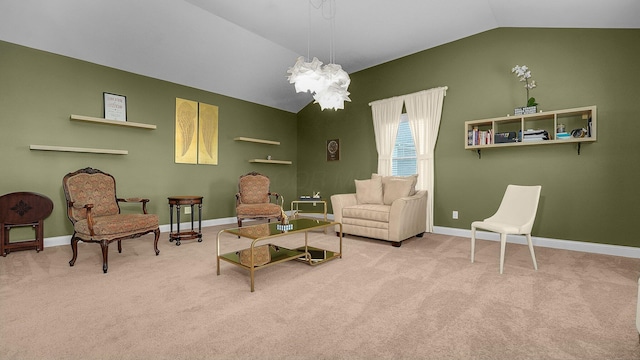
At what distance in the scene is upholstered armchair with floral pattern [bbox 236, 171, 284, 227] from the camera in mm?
4594

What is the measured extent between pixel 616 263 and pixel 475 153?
204 centimetres

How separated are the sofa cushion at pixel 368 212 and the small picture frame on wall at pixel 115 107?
3679 mm

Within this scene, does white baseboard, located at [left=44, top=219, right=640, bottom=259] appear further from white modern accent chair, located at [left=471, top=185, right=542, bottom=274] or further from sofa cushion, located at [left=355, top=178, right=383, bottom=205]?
sofa cushion, located at [left=355, top=178, right=383, bottom=205]

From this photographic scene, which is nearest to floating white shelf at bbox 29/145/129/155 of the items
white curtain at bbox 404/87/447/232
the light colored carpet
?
the light colored carpet

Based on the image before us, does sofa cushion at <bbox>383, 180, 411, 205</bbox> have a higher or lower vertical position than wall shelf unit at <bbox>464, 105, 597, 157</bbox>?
lower

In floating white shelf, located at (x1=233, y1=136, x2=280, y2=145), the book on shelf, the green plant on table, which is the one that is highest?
the green plant on table

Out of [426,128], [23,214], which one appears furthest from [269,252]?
[426,128]

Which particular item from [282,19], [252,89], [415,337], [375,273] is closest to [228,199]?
[252,89]

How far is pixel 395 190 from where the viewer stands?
445 cm

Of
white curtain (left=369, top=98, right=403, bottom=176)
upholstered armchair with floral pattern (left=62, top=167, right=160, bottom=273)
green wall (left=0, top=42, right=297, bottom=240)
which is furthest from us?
white curtain (left=369, top=98, right=403, bottom=176)

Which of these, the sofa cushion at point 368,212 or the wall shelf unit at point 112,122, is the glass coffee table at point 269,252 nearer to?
the sofa cushion at point 368,212

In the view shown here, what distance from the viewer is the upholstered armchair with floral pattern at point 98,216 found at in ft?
9.50

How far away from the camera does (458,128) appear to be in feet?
15.1

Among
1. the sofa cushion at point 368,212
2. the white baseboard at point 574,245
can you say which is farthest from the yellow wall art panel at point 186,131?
the white baseboard at point 574,245
